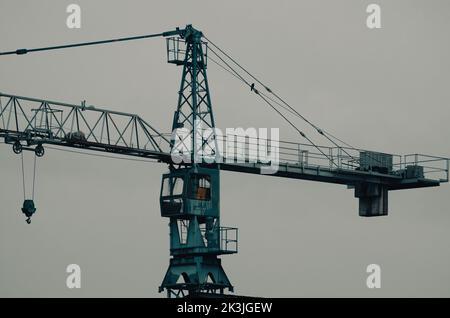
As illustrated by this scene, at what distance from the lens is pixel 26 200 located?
14262 centimetres

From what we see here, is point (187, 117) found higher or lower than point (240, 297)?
higher

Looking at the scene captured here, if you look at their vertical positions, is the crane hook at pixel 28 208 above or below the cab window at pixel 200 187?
below

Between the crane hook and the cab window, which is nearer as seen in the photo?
the crane hook

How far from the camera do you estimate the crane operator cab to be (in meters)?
153

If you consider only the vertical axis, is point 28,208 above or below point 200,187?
below

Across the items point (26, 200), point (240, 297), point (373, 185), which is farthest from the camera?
point (373, 185)

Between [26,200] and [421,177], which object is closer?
[26,200]

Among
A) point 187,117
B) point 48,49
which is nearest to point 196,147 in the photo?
point 187,117

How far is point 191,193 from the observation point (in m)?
153

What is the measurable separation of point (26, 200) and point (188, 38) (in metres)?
20.8

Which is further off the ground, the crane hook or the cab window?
the cab window

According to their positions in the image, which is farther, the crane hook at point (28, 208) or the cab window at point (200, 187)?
the cab window at point (200, 187)

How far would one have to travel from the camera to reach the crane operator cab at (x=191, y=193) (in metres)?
153
